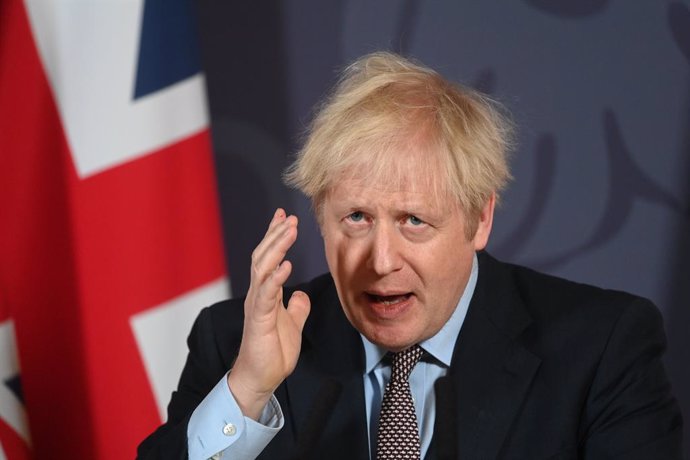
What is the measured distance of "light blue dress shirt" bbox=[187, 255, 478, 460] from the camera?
67.0 inches

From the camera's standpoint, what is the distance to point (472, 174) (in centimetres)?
183

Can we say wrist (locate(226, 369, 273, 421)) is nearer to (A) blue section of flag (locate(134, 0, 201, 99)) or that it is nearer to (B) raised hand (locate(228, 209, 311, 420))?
(B) raised hand (locate(228, 209, 311, 420))

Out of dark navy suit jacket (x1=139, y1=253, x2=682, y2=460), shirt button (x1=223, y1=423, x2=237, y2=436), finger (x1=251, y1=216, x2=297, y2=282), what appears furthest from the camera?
dark navy suit jacket (x1=139, y1=253, x2=682, y2=460)

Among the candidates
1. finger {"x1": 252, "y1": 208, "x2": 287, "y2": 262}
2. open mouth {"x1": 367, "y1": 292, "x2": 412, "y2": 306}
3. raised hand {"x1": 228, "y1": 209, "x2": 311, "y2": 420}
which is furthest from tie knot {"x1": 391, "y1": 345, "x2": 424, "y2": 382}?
finger {"x1": 252, "y1": 208, "x2": 287, "y2": 262}

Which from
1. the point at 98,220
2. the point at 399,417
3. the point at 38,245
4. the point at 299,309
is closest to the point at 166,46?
the point at 98,220

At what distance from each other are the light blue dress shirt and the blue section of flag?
942 mm

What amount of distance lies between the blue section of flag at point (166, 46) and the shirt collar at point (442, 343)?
943mm

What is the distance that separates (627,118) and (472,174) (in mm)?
1135

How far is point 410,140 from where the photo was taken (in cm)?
180

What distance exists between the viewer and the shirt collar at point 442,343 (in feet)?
6.37

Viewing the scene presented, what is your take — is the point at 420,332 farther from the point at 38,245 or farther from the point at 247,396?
the point at 38,245

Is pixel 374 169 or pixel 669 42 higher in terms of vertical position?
pixel 374 169

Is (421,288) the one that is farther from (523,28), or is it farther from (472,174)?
(523,28)

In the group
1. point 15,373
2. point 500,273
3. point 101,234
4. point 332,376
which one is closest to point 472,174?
point 500,273
